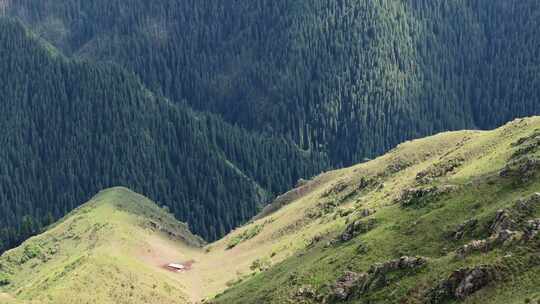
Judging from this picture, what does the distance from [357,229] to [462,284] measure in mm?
Result: 43230

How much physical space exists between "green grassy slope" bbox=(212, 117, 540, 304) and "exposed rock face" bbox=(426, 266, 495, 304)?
11cm

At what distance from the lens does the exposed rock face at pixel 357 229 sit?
403ft

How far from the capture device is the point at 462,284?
81375 millimetres

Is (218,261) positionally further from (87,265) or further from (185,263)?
(87,265)

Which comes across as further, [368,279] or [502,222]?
[368,279]

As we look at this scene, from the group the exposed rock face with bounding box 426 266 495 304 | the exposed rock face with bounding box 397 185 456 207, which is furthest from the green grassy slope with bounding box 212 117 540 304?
the exposed rock face with bounding box 397 185 456 207

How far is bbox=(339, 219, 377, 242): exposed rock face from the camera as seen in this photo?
4837 inches

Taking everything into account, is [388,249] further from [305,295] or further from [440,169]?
[440,169]

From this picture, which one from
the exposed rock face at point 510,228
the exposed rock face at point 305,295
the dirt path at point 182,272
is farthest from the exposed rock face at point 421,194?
the dirt path at point 182,272

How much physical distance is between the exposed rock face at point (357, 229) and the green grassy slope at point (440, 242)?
8.7 inches

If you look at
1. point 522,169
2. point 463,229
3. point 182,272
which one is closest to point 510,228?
point 463,229

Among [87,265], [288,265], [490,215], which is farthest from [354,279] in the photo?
[87,265]

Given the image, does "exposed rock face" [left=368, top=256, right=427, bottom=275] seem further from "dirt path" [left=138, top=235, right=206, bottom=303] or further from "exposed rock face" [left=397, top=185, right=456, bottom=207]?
"dirt path" [left=138, top=235, right=206, bottom=303]

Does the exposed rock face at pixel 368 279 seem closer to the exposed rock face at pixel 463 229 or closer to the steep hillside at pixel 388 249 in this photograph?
the steep hillside at pixel 388 249
